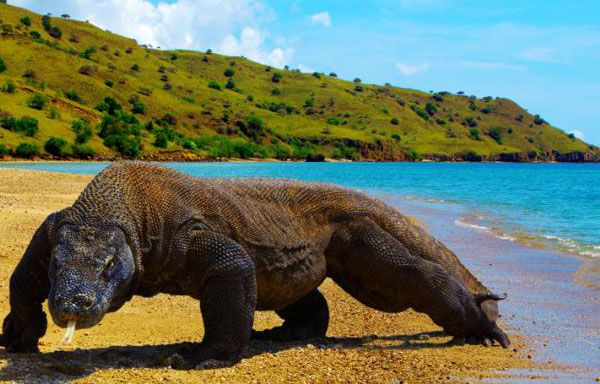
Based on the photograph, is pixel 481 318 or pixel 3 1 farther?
pixel 3 1

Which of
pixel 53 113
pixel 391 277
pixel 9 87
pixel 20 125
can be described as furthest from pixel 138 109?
pixel 391 277

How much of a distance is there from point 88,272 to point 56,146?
8596cm

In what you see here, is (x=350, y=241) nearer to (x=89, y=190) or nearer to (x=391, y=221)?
(x=391, y=221)

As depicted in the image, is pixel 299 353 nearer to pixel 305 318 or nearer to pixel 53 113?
pixel 305 318

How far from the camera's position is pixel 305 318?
9969 mm

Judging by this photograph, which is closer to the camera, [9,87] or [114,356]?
[114,356]

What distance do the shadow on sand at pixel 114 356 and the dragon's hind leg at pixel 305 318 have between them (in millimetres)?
163

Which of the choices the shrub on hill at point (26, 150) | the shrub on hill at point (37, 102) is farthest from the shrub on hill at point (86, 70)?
the shrub on hill at point (26, 150)

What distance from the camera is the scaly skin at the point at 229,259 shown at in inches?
263

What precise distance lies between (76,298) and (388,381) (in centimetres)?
349

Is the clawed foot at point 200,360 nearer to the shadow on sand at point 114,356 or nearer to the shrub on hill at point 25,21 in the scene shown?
Result: the shadow on sand at point 114,356

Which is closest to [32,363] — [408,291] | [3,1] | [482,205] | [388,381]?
[388,381]

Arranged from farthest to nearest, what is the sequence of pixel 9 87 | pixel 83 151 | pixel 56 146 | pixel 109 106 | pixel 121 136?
1. pixel 109 106
2. pixel 9 87
3. pixel 121 136
4. pixel 83 151
5. pixel 56 146

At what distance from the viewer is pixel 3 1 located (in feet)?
591
